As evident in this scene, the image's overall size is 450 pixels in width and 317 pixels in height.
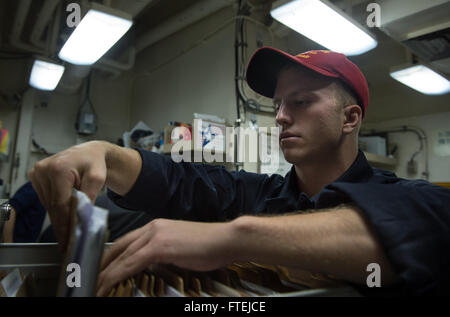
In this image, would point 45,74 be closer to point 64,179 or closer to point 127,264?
point 64,179

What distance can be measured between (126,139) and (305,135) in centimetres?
262

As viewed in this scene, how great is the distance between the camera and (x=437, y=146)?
120 inches

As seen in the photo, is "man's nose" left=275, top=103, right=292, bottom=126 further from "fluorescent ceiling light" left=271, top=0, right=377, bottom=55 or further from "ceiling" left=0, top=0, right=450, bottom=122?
"ceiling" left=0, top=0, right=450, bottom=122

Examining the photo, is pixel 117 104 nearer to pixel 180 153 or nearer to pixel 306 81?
pixel 180 153

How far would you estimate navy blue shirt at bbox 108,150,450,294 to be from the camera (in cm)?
38

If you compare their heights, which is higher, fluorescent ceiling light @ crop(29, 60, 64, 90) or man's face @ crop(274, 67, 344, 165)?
fluorescent ceiling light @ crop(29, 60, 64, 90)

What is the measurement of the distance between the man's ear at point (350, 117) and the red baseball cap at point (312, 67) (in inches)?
1.5

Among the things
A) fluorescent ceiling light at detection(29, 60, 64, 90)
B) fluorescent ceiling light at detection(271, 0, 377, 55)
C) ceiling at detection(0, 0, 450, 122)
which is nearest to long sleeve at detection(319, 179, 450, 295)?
fluorescent ceiling light at detection(271, 0, 377, 55)

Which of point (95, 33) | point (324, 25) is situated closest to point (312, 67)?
point (324, 25)

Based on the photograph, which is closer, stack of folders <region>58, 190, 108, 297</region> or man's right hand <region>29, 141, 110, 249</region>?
stack of folders <region>58, 190, 108, 297</region>

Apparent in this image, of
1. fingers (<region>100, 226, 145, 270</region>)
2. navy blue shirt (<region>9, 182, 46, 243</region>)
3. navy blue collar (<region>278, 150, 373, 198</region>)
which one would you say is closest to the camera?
fingers (<region>100, 226, 145, 270</region>)

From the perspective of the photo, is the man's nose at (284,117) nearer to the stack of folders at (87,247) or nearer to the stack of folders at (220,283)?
the stack of folders at (220,283)

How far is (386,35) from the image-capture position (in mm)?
2504

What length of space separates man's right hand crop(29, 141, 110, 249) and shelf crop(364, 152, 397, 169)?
269 cm
